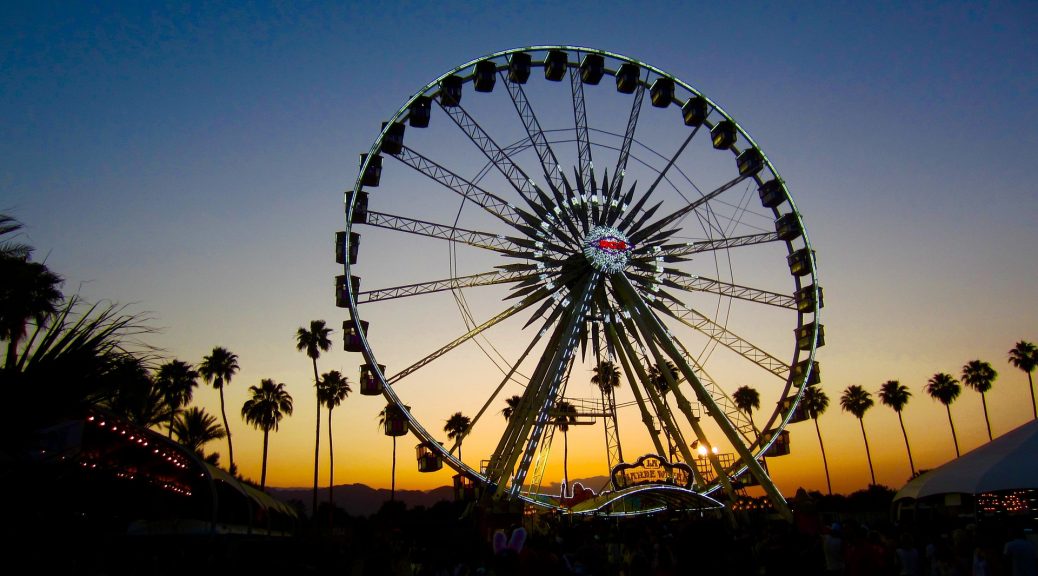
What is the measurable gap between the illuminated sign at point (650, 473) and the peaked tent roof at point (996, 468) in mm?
9837

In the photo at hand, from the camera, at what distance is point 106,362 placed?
5.99 metres

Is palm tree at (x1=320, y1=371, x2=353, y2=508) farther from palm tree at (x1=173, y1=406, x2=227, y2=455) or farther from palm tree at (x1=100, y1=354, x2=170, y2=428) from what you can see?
palm tree at (x1=100, y1=354, x2=170, y2=428)

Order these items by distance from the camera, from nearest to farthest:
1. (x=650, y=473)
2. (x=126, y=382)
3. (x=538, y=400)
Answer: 1. (x=126, y=382)
2. (x=538, y=400)
3. (x=650, y=473)

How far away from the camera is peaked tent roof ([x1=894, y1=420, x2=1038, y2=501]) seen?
18.5 m

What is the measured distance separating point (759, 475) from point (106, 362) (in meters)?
25.1

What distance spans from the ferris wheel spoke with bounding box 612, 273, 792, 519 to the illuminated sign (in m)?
2.89

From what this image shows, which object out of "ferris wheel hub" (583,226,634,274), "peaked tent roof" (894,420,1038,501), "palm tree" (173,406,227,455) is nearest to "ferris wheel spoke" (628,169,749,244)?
"ferris wheel hub" (583,226,634,274)

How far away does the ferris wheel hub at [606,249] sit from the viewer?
87.2ft

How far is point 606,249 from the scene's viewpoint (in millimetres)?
26781

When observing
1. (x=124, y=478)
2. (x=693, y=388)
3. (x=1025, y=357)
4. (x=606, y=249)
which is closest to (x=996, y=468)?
(x=693, y=388)

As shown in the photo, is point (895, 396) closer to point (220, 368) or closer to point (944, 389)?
point (944, 389)

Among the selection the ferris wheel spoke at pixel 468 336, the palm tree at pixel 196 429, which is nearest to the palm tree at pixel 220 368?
the palm tree at pixel 196 429

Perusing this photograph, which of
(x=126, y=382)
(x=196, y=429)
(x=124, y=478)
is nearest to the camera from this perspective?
(x=126, y=382)

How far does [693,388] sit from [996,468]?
32.5ft
